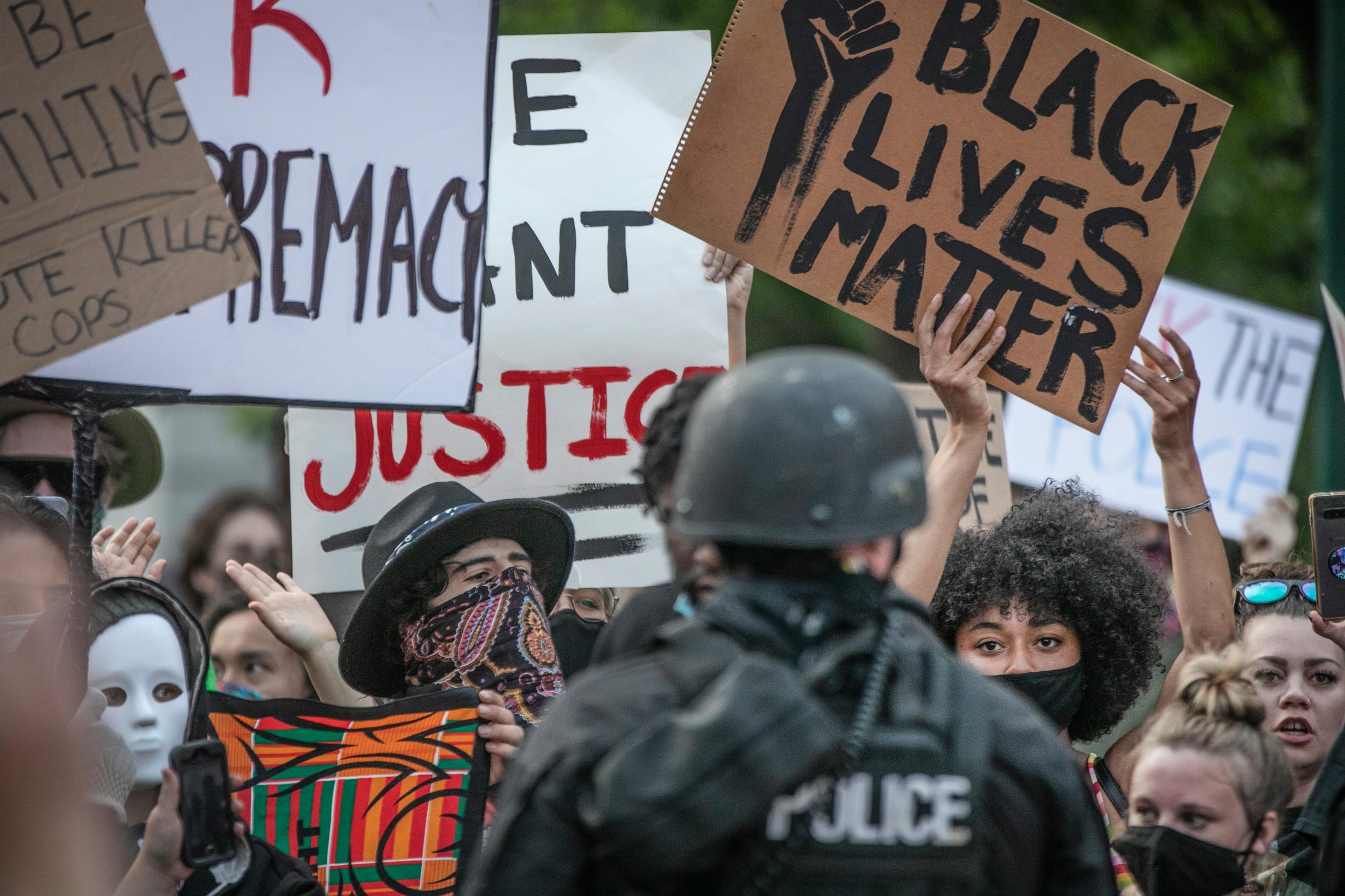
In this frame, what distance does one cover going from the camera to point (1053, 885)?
195cm

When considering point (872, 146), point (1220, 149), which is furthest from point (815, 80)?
point (1220, 149)

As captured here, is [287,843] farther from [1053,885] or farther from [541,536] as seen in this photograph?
[1053,885]

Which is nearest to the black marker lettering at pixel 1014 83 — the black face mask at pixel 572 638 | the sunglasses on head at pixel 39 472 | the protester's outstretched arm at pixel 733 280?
the protester's outstretched arm at pixel 733 280

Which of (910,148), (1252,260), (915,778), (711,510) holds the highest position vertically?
(910,148)

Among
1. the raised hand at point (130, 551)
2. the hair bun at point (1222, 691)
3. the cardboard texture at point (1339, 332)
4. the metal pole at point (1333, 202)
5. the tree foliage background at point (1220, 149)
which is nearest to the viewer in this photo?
the hair bun at point (1222, 691)

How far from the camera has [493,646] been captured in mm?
3383

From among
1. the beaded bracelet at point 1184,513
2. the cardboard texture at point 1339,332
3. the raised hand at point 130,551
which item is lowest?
the raised hand at point 130,551

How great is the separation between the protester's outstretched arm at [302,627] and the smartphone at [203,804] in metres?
1.07

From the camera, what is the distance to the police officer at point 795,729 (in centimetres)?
171

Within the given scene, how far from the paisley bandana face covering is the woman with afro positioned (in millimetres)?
991

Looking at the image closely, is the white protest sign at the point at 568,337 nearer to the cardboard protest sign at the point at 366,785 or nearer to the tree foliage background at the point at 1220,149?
the cardboard protest sign at the point at 366,785

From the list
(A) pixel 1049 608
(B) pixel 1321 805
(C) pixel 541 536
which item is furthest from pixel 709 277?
(B) pixel 1321 805

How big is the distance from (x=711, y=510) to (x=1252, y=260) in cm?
1285

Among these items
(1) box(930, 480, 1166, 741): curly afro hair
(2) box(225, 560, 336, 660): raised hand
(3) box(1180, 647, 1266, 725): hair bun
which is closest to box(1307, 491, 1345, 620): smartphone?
(3) box(1180, 647, 1266, 725): hair bun
